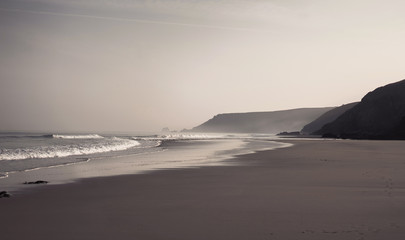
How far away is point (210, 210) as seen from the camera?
8.41 m

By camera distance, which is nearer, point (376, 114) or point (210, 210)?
point (210, 210)

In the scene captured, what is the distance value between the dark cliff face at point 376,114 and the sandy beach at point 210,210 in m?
85.2

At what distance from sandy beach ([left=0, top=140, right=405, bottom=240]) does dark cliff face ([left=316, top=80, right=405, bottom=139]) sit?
8521 cm

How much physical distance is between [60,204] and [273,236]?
543 centimetres

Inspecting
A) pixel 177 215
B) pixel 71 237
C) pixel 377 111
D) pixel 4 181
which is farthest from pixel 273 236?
pixel 377 111

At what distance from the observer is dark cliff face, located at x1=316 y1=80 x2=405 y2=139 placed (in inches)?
3910

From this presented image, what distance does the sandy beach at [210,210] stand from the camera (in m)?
6.53

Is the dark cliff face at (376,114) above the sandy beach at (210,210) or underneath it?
above

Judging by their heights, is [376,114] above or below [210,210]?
above

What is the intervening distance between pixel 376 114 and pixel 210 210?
11053 cm

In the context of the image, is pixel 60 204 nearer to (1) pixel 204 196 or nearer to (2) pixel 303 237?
A: (1) pixel 204 196

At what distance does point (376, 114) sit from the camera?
10700cm

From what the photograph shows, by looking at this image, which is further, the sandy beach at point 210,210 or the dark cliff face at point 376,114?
the dark cliff face at point 376,114

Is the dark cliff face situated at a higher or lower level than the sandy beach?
higher
